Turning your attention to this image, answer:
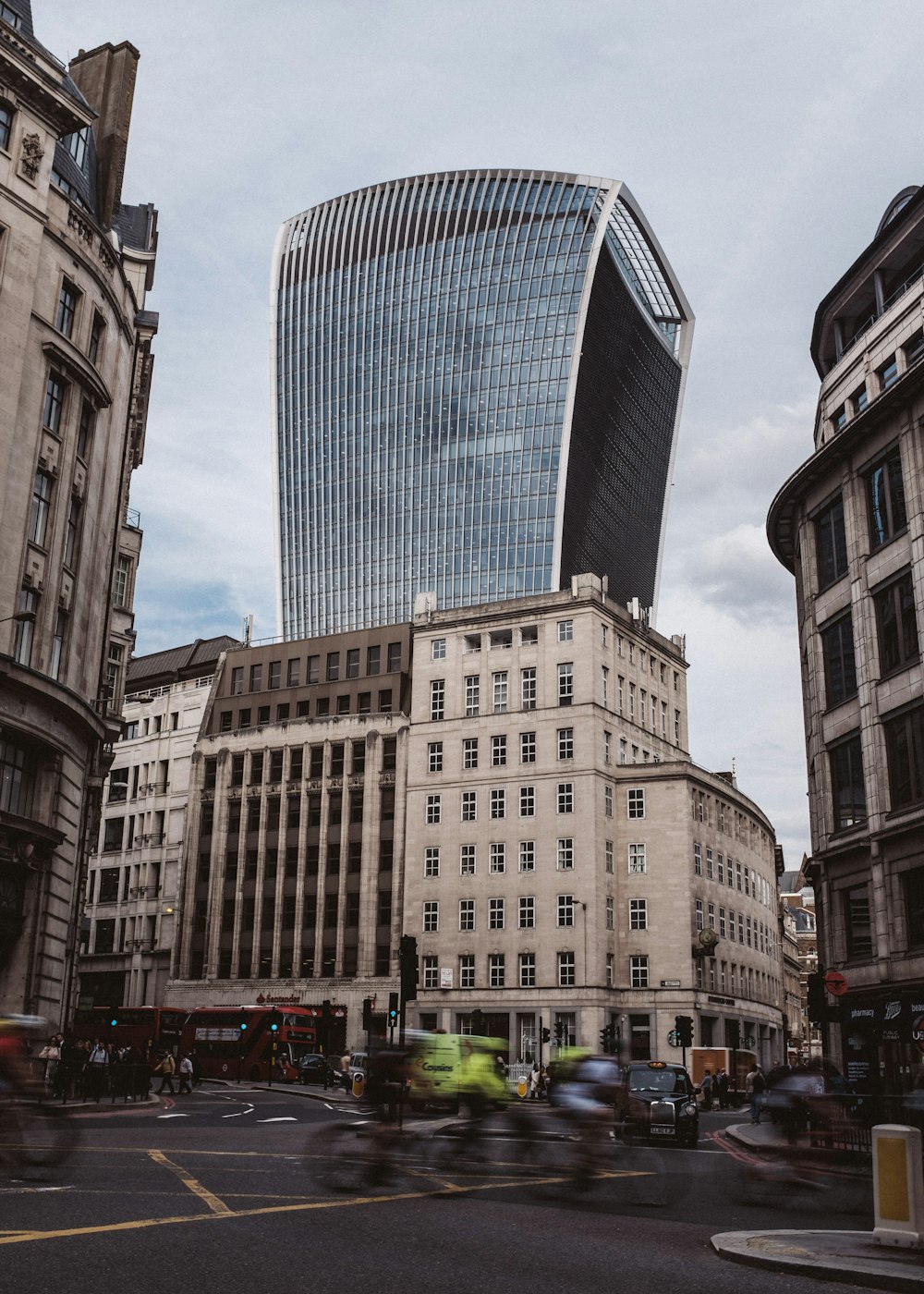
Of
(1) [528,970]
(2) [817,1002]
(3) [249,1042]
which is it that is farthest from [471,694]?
(2) [817,1002]

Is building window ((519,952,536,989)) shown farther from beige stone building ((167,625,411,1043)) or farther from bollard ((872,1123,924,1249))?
bollard ((872,1123,924,1249))

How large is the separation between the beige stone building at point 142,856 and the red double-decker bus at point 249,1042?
3514cm

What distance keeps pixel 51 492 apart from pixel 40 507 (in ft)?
2.31

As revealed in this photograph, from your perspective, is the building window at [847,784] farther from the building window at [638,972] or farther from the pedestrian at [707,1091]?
the building window at [638,972]

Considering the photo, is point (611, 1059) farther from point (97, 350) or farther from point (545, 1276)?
point (97, 350)

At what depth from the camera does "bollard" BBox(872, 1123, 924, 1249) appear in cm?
1185

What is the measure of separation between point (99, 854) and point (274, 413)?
8208 centimetres

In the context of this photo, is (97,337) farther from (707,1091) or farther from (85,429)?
(707,1091)

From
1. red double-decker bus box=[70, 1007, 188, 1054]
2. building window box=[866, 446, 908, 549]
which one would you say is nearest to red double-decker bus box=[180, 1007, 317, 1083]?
red double-decker bus box=[70, 1007, 188, 1054]

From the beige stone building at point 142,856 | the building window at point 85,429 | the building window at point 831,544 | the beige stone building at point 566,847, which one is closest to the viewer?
the building window at point 85,429

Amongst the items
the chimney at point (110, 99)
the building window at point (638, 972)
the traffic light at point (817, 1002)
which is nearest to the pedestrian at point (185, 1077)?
the traffic light at point (817, 1002)

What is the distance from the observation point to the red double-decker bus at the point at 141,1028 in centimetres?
6009

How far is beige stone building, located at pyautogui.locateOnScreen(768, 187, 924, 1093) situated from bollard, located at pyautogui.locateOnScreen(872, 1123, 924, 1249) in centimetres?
2150

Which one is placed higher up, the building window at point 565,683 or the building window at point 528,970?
the building window at point 565,683
